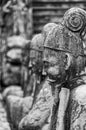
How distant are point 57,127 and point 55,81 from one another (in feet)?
1.88

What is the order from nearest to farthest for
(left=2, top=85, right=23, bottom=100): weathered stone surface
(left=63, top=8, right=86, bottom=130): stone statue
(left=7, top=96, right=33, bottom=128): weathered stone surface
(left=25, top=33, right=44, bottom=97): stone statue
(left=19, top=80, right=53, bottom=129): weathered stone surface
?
(left=63, top=8, right=86, bottom=130): stone statue < (left=19, top=80, right=53, bottom=129): weathered stone surface < (left=25, top=33, right=44, bottom=97): stone statue < (left=7, top=96, right=33, bottom=128): weathered stone surface < (left=2, top=85, right=23, bottom=100): weathered stone surface

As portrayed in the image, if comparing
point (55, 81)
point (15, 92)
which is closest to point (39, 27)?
point (15, 92)

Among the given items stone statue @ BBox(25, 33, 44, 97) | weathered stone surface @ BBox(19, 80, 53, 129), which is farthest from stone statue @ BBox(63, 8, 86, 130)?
stone statue @ BBox(25, 33, 44, 97)

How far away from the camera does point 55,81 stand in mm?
6285

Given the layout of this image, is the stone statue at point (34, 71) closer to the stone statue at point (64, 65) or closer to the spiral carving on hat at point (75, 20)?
the stone statue at point (64, 65)

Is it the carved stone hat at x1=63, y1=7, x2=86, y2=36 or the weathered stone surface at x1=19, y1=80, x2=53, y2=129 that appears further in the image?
the weathered stone surface at x1=19, y1=80, x2=53, y2=129

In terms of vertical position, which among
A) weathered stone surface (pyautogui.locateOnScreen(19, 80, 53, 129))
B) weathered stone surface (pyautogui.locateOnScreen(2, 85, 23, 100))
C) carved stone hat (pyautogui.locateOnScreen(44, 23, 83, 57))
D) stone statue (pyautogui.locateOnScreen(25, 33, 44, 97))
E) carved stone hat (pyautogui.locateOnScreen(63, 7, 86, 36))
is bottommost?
weathered stone surface (pyautogui.locateOnScreen(2, 85, 23, 100))

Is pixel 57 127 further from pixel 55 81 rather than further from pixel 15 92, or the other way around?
pixel 15 92

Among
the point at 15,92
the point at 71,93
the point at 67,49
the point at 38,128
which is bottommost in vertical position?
the point at 15,92

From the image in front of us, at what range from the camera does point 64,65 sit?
20.3ft

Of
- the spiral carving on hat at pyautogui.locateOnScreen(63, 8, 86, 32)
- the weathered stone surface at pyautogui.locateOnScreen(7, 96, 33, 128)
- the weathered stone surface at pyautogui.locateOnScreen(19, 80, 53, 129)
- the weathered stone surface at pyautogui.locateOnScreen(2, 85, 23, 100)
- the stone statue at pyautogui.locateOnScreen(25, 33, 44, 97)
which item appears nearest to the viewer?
the spiral carving on hat at pyautogui.locateOnScreen(63, 8, 86, 32)

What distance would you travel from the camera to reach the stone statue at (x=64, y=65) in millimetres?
6145

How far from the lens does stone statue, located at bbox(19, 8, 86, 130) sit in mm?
6145

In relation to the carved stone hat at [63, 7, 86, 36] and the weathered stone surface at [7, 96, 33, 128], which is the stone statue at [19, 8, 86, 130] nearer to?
the carved stone hat at [63, 7, 86, 36]
